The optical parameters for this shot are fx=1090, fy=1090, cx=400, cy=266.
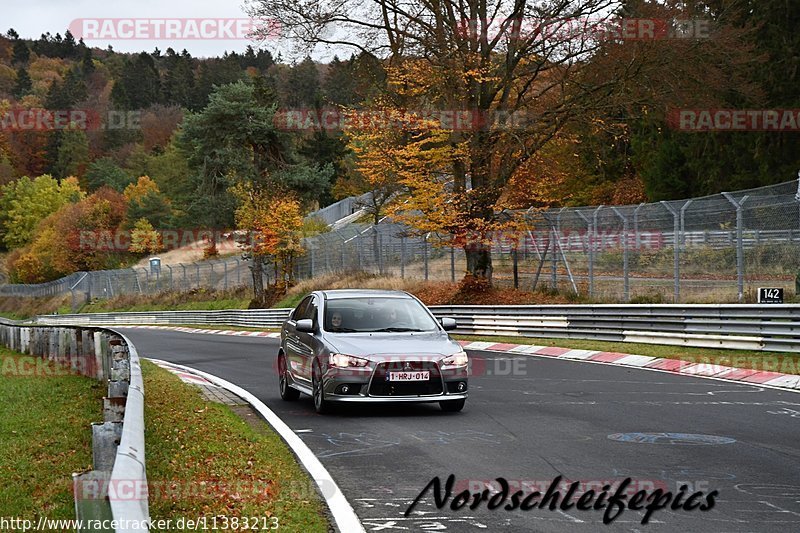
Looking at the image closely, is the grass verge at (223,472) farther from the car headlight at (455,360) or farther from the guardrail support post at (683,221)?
the guardrail support post at (683,221)

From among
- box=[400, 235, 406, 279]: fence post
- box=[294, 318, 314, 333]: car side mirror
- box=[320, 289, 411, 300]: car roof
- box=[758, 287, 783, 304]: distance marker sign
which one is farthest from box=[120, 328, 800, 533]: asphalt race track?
box=[400, 235, 406, 279]: fence post

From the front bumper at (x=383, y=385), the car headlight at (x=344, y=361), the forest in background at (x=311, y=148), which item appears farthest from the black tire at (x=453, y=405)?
the forest in background at (x=311, y=148)

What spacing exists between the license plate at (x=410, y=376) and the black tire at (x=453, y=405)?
528 mm

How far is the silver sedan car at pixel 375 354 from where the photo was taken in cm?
1227

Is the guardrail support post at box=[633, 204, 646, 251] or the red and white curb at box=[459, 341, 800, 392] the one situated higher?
the guardrail support post at box=[633, 204, 646, 251]

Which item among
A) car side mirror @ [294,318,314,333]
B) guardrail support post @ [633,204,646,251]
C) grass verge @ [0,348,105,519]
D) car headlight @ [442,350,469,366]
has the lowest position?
grass verge @ [0,348,105,519]

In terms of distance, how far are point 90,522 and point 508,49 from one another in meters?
31.1

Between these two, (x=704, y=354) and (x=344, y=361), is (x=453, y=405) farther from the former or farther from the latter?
(x=704, y=354)

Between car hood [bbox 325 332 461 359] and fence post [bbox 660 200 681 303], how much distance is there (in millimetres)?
12405

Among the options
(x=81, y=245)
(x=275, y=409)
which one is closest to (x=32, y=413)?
(x=275, y=409)

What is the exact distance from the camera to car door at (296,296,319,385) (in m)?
13.2

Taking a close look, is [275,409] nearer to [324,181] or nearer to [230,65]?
[324,181]

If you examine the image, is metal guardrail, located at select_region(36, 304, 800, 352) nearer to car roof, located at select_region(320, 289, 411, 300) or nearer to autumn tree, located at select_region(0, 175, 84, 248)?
car roof, located at select_region(320, 289, 411, 300)

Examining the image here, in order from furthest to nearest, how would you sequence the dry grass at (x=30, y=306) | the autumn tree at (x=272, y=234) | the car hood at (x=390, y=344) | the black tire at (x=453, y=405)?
1. the dry grass at (x=30, y=306)
2. the autumn tree at (x=272, y=234)
3. the black tire at (x=453, y=405)
4. the car hood at (x=390, y=344)
